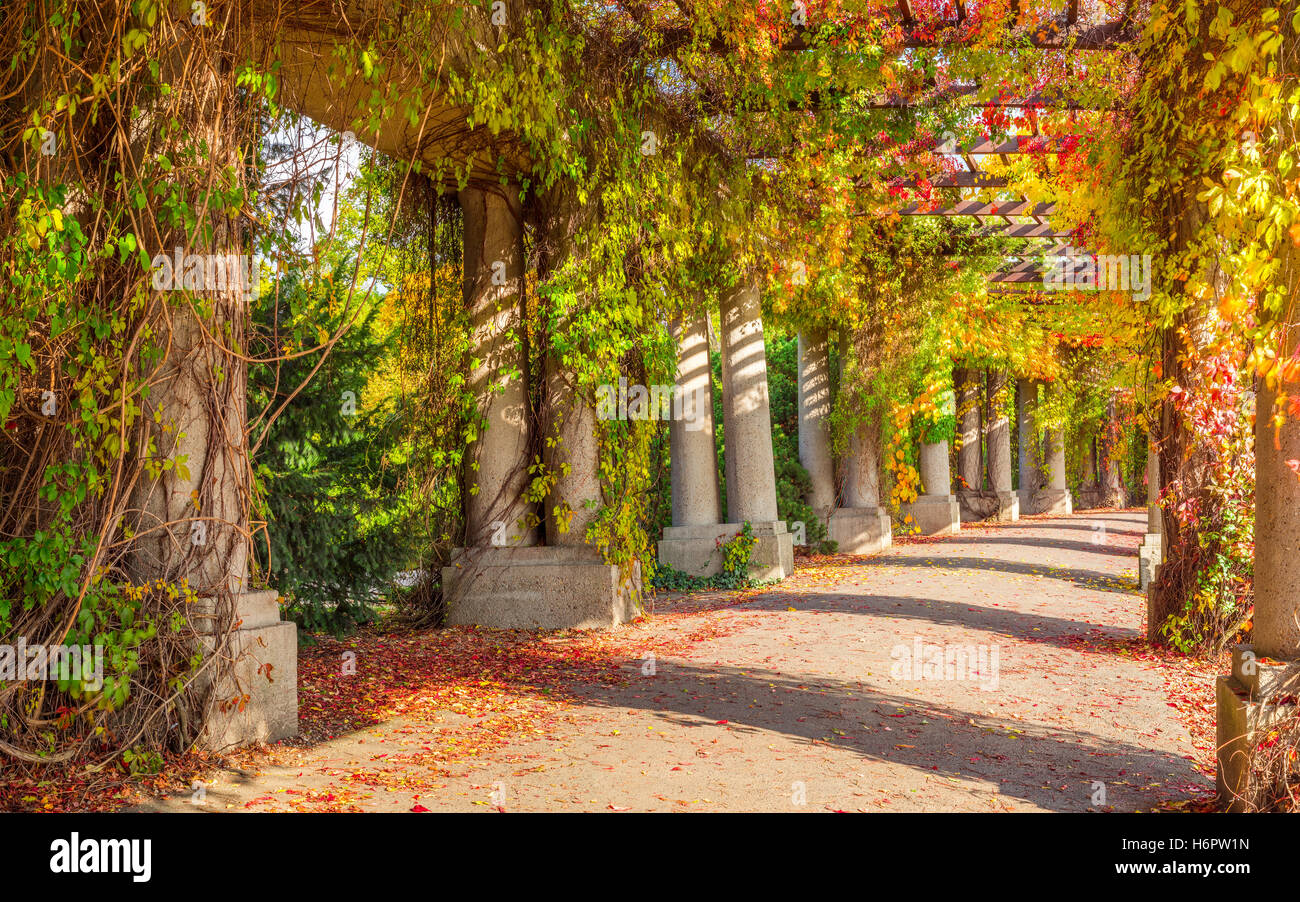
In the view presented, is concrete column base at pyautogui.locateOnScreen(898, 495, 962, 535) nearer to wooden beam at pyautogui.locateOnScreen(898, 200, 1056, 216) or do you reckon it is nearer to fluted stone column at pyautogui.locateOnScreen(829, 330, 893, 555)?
fluted stone column at pyautogui.locateOnScreen(829, 330, 893, 555)

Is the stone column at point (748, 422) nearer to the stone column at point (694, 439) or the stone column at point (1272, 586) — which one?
the stone column at point (694, 439)

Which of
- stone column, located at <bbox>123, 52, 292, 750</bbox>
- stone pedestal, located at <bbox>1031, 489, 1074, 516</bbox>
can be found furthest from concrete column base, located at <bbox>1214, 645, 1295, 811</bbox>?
stone pedestal, located at <bbox>1031, 489, 1074, 516</bbox>

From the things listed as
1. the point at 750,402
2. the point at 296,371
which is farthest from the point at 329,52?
the point at 750,402

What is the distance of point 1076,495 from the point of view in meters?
35.6

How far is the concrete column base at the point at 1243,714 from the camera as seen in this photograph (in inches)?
159

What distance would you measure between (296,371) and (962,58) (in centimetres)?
722

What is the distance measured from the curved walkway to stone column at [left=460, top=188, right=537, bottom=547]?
1356 millimetres

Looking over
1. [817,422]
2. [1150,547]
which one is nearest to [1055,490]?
[817,422]

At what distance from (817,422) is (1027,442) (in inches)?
608

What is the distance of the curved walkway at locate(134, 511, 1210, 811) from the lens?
4.56 m

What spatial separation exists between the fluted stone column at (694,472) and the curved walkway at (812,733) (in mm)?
2801

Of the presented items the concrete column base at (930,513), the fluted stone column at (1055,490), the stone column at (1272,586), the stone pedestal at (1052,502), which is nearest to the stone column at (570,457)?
the stone column at (1272,586)

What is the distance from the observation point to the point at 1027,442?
3111cm

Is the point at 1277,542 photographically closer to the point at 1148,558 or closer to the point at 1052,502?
the point at 1148,558
